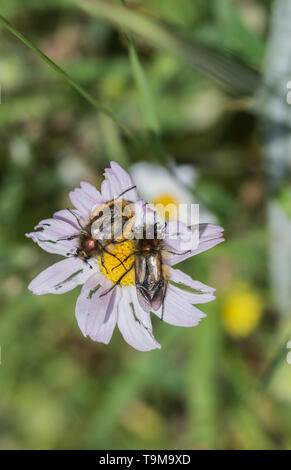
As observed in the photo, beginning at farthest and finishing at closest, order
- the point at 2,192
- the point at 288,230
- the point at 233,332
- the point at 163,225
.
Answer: the point at 233,332 → the point at 2,192 → the point at 288,230 → the point at 163,225

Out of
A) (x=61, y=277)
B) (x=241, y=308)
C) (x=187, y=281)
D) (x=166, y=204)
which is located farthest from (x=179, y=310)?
(x=241, y=308)

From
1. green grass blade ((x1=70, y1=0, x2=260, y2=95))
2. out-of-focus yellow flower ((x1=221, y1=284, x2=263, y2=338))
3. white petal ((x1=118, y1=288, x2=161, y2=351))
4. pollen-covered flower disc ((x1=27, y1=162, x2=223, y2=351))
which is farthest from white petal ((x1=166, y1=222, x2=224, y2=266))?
out-of-focus yellow flower ((x1=221, y1=284, x2=263, y2=338))

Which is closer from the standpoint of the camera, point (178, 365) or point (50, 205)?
point (50, 205)

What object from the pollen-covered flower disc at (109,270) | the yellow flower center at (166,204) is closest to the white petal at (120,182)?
the pollen-covered flower disc at (109,270)

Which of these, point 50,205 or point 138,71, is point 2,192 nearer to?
point 50,205

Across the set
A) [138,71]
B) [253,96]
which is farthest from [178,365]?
[138,71]

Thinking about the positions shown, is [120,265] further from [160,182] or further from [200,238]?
[160,182]

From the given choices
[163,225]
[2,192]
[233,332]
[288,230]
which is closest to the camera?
[163,225]
